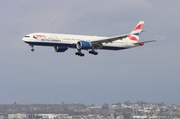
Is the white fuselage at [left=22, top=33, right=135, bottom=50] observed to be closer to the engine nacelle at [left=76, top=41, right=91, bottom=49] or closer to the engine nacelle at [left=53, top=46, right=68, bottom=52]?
the engine nacelle at [left=76, top=41, right=91, bottom=49]

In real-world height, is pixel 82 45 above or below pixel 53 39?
below

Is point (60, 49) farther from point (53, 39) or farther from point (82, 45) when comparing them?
point (53, 39)

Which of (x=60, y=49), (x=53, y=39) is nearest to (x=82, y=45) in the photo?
(x=53, y=39)

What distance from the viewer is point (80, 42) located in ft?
337

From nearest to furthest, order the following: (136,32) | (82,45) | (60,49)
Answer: (82,45) → (60,49) → (136,32)

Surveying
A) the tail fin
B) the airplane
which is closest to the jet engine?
the airplane

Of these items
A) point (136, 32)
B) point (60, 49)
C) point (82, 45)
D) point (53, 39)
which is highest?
point (136, 32)

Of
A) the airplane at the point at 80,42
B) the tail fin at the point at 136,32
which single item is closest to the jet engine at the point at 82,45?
the airplane at the point at 80,42

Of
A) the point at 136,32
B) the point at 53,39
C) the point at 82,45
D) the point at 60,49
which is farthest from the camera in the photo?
the point at 136,32

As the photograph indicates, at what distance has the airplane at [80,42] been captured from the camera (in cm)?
10006

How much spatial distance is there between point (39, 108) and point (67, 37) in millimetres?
83729

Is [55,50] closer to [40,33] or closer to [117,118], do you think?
[40,33]

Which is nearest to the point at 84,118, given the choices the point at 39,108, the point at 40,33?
the point at 39,108

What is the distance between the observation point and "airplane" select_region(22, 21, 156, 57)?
100062 millimetres
